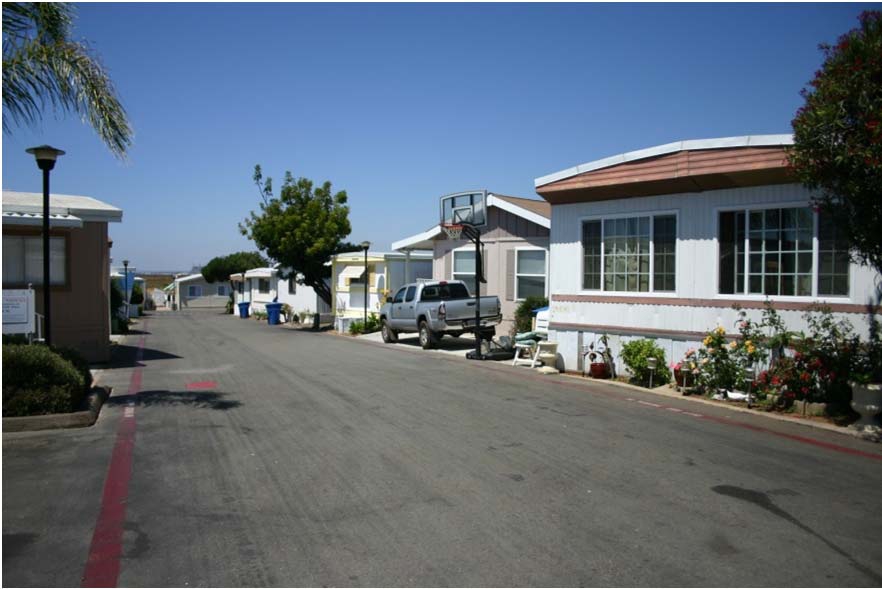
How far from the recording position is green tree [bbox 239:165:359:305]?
2988cm

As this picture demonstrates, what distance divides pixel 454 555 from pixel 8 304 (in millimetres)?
10687

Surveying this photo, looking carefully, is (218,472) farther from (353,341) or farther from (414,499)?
(353,341)

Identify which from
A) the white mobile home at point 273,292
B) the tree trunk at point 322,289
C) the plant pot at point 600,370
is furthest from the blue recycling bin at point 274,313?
the plant pot at point 600,370

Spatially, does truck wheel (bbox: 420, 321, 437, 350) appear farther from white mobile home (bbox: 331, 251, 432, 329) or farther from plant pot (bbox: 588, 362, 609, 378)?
plant pot (bbox: 588, 362, 609, 378)

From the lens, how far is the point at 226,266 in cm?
6397

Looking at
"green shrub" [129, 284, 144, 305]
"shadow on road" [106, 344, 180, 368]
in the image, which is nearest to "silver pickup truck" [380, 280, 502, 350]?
"shadow on road" [106, 344, 180, 368]

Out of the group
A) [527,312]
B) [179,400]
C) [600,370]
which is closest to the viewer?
[179,400]

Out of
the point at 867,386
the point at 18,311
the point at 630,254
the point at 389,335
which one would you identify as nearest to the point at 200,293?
the point at 389,335

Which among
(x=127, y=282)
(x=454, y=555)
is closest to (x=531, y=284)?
(x=454, y=555)

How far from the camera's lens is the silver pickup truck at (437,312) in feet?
62.4

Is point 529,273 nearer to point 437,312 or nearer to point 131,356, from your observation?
point 437,312

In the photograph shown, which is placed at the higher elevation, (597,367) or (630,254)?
(630,254)

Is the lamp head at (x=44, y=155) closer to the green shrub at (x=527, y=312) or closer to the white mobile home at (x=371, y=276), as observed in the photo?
the green shrub at (x=527, y=312)

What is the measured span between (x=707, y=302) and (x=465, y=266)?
442 inches
